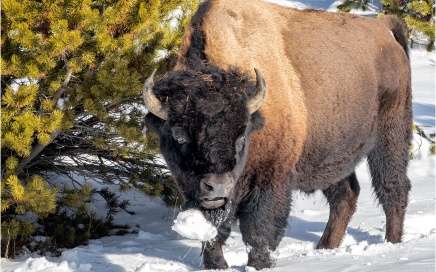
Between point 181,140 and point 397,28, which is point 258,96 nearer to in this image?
point 181,140

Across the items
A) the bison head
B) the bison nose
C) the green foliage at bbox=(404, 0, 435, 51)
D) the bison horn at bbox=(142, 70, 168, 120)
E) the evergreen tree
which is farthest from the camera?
the green foliage at bbox=(404, 0, 435, 51)

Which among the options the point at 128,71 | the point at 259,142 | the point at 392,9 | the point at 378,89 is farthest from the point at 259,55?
the point at 392,9

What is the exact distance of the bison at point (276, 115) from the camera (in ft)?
14.4

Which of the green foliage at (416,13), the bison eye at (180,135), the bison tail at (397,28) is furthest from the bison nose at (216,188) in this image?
the green foliage at (416,13)

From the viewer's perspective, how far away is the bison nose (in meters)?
4.04

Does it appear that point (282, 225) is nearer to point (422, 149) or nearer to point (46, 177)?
point (46, 177)

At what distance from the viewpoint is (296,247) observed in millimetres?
6645

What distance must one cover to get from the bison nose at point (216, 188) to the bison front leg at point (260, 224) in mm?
856

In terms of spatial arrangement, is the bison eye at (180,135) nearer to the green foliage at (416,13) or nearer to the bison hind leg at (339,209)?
the bison hind leg at (339,209)

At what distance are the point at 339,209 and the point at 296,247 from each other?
782 millimetres

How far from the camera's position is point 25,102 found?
206 inches

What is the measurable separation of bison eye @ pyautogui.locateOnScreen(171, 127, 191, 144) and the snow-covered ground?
1138 millimetres

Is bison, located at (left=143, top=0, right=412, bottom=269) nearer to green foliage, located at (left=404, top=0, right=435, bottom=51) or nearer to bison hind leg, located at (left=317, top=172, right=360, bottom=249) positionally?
bison hind leg, located at (left=317, top=172, right=360, bottom=249)

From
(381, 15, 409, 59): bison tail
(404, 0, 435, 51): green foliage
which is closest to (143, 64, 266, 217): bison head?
(381, 15, 409, 59): bison tail
